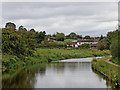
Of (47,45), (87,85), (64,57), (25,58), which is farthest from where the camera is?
(47,45)

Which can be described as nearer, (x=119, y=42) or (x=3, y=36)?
(x=119, y=42)

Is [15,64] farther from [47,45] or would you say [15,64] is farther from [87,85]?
[47,45]

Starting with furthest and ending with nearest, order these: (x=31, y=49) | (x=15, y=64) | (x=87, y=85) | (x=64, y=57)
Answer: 1. (x=64, y=57)
2. (x=31, y=49)
3. (x=15, y=64)
4. (x=87, y=85)

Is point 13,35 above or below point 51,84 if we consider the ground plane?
above

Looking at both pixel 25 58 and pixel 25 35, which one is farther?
pixel 25 35

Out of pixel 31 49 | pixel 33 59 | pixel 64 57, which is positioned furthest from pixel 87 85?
pixel 64 57

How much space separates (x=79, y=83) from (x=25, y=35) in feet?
96.2

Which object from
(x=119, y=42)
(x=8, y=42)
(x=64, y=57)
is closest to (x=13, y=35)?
(x=8, y=42)

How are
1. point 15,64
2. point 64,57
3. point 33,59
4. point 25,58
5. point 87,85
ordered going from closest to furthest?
point 87,85
point 15,64
point 25,58
point 33,59
point 64,57

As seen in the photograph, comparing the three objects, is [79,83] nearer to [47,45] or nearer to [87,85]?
[87,85]

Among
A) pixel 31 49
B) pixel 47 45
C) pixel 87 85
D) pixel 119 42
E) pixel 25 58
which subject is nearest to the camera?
pixel 87 85

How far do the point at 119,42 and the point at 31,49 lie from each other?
24.7m

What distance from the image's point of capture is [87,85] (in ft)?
81.0

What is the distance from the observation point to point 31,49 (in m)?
53.5
